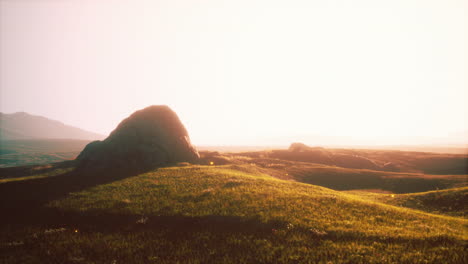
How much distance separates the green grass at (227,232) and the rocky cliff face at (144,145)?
72.8 feet

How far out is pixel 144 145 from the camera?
1939 inches

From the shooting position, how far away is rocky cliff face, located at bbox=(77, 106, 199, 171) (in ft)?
146

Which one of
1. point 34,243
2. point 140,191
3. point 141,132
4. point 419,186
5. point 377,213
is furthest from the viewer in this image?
point 141,132

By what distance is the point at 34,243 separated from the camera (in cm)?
1385

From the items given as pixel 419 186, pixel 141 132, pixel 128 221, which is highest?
pixel 141 132

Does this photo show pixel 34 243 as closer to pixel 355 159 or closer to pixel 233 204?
pixel 233 204

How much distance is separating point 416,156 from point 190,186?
10423 cm

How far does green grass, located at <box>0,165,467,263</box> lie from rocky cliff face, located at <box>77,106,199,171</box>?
72.8ft

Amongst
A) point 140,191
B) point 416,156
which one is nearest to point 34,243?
point 140,191

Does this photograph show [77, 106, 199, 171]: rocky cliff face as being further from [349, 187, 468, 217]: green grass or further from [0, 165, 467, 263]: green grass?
[349, 187, 468, 217]: green grass

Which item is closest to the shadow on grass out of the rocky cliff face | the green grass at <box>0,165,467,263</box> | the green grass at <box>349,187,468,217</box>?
the green grass at <box>0,165,467,263</box>

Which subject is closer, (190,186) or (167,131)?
(190,186)

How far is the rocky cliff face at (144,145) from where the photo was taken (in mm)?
44625

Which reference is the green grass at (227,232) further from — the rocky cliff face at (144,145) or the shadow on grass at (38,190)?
the rocky cliff face at (144,145)
